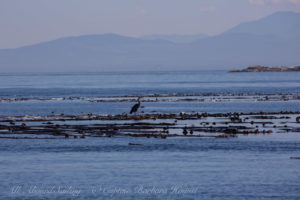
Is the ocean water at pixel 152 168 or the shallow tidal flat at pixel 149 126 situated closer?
the ocean water at pixel 152 168

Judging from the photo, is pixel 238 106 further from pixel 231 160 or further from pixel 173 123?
pixel 231 160

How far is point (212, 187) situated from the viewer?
2605 centimetres

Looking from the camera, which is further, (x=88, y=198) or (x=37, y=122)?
(x=37, y=122)

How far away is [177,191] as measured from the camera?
2559cm

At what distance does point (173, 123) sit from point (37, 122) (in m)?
10.7

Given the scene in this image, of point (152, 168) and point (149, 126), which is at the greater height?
point (149, 126)

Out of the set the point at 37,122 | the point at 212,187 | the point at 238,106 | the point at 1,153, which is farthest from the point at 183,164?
the point at 238,106

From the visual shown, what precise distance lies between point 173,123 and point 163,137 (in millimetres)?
7535

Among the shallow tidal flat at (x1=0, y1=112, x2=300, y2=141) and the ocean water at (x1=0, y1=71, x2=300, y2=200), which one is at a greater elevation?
the shallow tidal flat at (x1=0, y1=112, x2=300, y2=141)

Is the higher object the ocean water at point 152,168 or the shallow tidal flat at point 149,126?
the shallow tidal flat at point 149,126

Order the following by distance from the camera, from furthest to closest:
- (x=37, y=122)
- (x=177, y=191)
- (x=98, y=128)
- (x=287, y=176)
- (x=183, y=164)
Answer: (x=37, y=122), (x=98, y=128), (x=183, y=164), (x=287, y=176), (x=177, y=191)

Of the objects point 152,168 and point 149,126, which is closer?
point 152,168

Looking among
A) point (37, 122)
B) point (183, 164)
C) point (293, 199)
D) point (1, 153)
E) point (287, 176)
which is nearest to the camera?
point (293, 199)

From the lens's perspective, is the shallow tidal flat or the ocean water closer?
the ocean water
